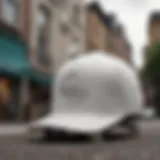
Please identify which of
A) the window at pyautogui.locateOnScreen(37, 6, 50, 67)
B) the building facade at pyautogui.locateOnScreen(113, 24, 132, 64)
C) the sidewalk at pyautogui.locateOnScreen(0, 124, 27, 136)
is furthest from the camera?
the building facade at pyautogui.locateOnScreen(113, 24, 132, 64)

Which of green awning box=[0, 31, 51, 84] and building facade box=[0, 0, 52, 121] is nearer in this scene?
green awning box=[0, 31, 51, 84]

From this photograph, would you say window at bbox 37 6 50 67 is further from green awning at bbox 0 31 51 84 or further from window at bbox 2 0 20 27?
window at bbox 2 0 20 27

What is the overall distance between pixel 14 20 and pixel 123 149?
1637cm

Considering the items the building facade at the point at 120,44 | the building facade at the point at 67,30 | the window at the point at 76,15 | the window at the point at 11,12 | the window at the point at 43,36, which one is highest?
the building facade at the point at 120,44

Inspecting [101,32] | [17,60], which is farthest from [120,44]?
[17,60]

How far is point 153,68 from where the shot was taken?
4584 cm

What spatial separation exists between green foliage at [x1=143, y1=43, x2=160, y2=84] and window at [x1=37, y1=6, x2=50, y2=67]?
14933 mm

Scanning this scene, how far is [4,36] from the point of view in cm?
2353

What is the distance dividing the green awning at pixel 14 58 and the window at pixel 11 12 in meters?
0.57

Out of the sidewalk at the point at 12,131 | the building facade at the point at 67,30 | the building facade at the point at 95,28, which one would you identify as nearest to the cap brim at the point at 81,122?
the sidewalk at the point at 12,131

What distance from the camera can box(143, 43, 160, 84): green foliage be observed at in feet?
149

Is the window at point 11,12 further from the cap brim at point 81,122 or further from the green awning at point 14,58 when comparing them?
the cap brim at point 81,122

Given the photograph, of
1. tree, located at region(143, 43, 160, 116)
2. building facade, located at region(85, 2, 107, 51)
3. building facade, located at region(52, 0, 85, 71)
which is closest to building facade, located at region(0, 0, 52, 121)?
building facade, located at region(52, 0, 85, 71)

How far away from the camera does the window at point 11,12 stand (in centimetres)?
2344
